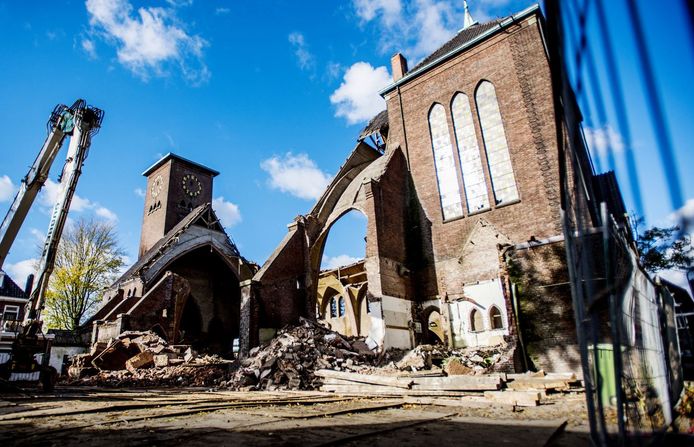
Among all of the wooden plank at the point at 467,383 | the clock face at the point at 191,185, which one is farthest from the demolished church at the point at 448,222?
the clock face at the point at 191,185

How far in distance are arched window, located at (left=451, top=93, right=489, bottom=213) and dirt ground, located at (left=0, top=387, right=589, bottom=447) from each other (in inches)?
478

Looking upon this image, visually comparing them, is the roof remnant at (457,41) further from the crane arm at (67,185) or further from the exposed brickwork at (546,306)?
the crane arm at (67,185)

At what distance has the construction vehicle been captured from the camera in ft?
36.6

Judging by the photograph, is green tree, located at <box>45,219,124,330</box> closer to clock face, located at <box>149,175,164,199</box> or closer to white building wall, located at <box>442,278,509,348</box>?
clock face, located at <box>149,175,164,199</box>

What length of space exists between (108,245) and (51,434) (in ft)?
105

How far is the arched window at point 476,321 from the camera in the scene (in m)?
16.1

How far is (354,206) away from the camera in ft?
66.2

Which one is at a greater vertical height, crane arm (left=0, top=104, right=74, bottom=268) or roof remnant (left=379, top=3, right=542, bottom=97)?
roof remnant (left=379, top=3, right=542, bottom=97)

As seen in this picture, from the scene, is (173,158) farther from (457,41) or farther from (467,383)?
(467,383)

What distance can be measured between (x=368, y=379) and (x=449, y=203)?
11.1 meters

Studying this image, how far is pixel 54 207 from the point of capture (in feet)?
45.5

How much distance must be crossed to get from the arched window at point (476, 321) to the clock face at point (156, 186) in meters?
29.9

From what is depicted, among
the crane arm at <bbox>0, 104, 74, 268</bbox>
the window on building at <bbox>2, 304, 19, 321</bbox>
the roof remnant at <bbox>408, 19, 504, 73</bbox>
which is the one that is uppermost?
the roof remnant at <bbox>408, 19, 504, 73</bbox>

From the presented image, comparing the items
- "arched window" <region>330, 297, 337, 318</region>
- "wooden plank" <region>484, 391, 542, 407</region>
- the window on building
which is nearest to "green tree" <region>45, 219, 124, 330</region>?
the window on building
